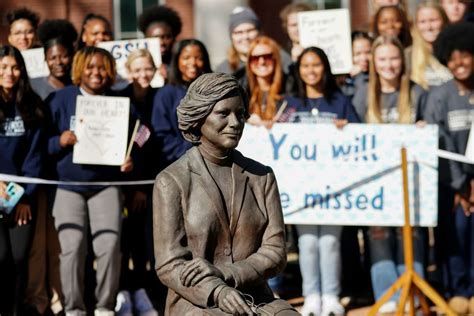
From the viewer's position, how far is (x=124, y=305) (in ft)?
36.5

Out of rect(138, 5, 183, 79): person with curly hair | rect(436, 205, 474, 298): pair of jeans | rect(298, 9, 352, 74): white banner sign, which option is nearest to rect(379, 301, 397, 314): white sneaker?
rect(436, 205, 474, 298): pair of jeans

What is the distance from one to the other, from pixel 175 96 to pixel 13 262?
1830 mm

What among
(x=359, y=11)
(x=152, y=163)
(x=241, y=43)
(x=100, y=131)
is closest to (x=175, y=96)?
(x=152, y=163)

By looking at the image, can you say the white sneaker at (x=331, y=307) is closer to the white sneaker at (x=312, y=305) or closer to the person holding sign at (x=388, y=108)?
the white sneaker at (x=312, y=305)

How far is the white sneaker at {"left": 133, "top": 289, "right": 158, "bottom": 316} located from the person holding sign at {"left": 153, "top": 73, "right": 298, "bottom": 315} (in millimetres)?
3969

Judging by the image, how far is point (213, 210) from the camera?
701cm

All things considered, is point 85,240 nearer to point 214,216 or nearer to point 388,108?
point 388,108

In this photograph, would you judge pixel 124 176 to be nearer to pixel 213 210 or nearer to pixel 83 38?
pixel 83 38

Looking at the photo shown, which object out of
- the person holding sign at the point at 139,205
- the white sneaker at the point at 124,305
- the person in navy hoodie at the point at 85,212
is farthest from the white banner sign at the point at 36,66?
the white sneaker at the point at 124,305

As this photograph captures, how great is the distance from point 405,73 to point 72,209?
2.99 meters

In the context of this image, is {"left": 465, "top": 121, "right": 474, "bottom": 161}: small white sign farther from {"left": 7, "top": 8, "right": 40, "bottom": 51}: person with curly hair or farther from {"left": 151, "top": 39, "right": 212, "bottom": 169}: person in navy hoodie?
{"left": 7, "top": 8, "right": 40, "bottom": 51}: person with curly hair

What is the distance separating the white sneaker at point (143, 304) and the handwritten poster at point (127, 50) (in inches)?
74.8

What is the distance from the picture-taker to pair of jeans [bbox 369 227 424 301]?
11250mm

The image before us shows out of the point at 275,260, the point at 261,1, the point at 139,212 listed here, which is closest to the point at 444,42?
the point at 139,212
